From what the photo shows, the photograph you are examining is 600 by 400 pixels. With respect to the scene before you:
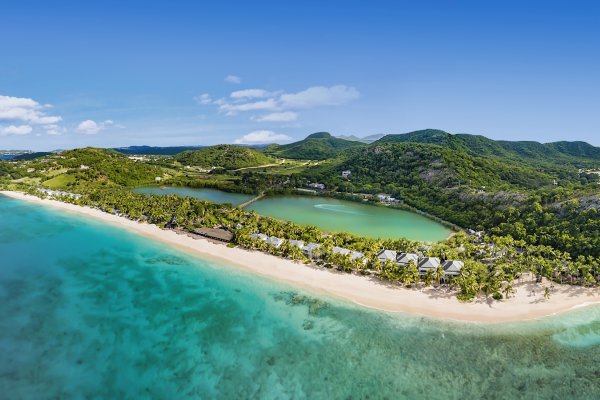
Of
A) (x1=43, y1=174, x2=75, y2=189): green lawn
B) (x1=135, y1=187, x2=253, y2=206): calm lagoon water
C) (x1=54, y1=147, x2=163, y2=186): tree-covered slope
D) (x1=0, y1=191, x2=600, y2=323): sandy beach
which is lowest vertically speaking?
(x1=0, y1=191, x2=600, y2=323): sandy beach

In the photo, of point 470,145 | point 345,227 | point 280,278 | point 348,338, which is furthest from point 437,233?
point 470,145

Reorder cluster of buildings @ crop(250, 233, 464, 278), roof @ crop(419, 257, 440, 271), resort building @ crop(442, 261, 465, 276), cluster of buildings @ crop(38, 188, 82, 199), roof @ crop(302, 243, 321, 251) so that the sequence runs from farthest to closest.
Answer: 1. cluster of buildings @ crop(38, 188, 82, 199)
2. roof @ crop(302, 243, 321, 251)
3. roof @ crop(419, 257, 440, 271)
4. cluster of buildings @ crop(250, 233, 464, 278)
5. resort building @ crop(442, 261, 465, 276)

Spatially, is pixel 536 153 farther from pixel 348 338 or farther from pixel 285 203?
pixel 348 338

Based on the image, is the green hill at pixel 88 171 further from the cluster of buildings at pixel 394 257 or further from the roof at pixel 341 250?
the roof at pixel 341 250

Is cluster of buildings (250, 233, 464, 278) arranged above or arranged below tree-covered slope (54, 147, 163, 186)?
below

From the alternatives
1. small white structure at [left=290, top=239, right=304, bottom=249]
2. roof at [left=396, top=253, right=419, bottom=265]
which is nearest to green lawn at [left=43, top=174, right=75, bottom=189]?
small white structure at [left=290, top=239, right=304, bottom=249]

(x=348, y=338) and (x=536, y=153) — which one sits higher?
(x=536, y=153)

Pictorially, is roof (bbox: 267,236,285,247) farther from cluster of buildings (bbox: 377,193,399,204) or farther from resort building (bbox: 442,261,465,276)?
cluster of buildings (bbox: 377,193,399,204)
